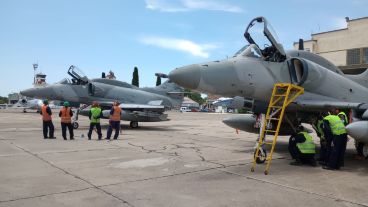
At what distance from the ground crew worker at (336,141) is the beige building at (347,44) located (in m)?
32.0

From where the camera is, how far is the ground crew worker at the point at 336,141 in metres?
7.06

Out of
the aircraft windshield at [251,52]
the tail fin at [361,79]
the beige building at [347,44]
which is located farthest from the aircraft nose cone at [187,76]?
the beige building at [347,44]

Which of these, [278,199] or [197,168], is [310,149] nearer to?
[197,168]

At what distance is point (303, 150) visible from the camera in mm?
7535

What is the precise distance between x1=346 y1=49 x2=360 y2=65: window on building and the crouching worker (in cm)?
3604

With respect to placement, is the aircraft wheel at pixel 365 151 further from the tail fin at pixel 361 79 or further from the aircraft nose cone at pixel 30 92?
the aircraft nose cone at pixel 30 92

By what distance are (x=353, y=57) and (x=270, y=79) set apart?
3597 cm

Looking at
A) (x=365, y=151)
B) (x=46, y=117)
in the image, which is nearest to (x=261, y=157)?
(x=365, y=151)

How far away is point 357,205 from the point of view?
175 inches

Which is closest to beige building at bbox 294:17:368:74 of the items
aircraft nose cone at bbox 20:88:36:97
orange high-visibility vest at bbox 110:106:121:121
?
orange high-visibility vest at bbox 110:106:121:121

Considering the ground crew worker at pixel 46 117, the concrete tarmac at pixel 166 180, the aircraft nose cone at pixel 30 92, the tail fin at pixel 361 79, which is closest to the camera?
the concrete tarmac at pixel 166 180

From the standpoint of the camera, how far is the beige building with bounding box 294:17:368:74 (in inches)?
1499

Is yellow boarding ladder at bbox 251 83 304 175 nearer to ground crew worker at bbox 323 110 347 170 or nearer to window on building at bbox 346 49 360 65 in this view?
ground crew worker at bbox 323 110 347 170

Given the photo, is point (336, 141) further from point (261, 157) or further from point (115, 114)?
point (115, 114)
